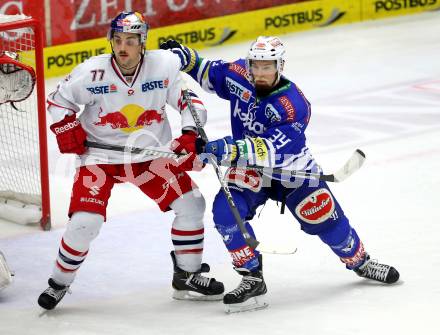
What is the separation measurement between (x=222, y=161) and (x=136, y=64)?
0.54 m

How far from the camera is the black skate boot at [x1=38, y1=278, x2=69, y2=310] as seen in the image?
5.31 meters

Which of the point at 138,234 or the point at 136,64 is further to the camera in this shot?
the point at 138,234

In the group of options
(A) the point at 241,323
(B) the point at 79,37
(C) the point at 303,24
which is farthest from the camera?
(C) the point at 303,24

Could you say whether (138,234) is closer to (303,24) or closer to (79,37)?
(79,37)

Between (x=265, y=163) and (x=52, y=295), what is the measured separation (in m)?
1.04

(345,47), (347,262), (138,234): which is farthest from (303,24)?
(347,262)

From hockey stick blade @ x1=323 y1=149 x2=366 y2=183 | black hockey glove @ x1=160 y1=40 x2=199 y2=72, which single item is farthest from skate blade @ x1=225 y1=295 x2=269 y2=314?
black hockey glove @ x1=160 y1=40 x2=199 y2=72

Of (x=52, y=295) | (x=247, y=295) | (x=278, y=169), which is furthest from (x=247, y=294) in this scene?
(x=52, y=295)

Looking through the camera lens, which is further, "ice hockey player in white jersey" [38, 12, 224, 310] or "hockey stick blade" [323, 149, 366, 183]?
"hockey stick blade" [323, 149, 366, 183]

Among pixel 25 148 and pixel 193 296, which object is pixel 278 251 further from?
pixel 25 148

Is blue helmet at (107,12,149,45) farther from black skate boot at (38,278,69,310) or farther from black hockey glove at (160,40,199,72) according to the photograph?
black skate boot at (38,278,69,310)

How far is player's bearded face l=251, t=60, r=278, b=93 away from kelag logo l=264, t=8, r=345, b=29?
16.8 ft

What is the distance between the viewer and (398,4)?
35.4 feet

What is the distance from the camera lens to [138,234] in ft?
21.0
